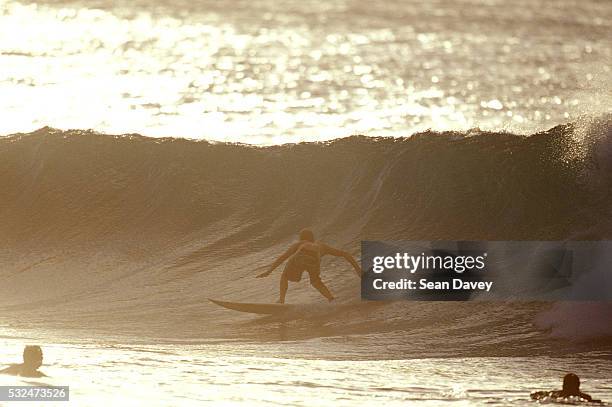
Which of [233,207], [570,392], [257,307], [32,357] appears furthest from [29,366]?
[233,207]

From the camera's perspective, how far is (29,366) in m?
5.77

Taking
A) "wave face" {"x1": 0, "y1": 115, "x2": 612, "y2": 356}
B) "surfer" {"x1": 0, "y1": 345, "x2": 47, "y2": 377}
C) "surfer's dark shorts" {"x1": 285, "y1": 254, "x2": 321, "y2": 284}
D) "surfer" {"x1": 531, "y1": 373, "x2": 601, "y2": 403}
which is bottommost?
"surfer" {"x1": 531, "y1": 373, "x2": 601, "y2": 403}

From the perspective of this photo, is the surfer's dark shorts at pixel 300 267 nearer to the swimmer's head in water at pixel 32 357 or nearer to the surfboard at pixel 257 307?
the surfboard at pixel 257 307

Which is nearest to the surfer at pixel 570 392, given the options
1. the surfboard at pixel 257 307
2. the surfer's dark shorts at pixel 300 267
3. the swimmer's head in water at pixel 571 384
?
the swimmer's head in water at pixel 571 384

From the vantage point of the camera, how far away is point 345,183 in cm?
1914

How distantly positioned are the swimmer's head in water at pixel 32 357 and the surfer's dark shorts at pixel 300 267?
5.80m

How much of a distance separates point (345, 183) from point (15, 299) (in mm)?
6421

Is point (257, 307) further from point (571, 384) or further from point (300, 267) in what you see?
point (571, 384)

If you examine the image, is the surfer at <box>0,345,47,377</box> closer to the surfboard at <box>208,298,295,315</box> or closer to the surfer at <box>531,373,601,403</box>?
the surfer at <box>531,373,601,403</box>

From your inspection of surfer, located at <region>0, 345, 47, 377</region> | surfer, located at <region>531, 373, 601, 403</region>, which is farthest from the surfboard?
surfer, located at <region>531, 373, 601, 403</region>

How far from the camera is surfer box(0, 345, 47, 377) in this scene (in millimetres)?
5703

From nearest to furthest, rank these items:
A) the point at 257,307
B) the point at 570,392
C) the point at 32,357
A: the point at 570,392
the point at 32,357
the point at 257,307

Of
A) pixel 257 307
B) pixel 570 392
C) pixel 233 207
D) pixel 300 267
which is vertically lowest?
pixel 570 392

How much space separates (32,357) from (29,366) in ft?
0.23
